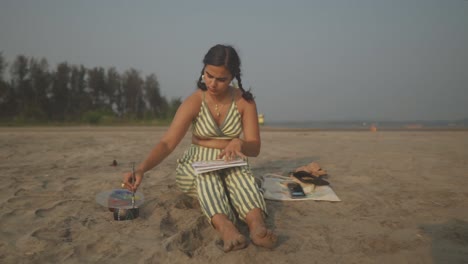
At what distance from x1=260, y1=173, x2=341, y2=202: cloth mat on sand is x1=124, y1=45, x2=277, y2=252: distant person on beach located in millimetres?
691

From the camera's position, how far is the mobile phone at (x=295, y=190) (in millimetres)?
3064

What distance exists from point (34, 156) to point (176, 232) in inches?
170

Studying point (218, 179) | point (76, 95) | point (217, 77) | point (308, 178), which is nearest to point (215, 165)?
point (218, 179)

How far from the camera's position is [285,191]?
322 centimetres

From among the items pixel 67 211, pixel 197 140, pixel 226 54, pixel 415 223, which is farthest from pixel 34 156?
pixel 415 223

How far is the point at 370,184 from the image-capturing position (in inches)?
143

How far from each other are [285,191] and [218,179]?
1131 mm

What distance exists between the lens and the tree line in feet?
71.8

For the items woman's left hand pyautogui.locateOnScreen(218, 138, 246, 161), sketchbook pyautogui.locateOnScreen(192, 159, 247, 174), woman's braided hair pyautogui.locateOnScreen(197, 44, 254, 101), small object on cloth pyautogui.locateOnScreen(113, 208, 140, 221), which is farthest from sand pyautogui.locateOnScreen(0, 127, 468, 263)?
woman's braided hair pyautogui.locateOnScreen(197, 44, 254, 101)

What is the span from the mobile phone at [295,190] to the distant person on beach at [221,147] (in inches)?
30.5

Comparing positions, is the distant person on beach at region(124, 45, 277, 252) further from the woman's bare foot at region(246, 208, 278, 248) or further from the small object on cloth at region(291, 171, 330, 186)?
the small object on cloth at region(291, 171, 330, 186)

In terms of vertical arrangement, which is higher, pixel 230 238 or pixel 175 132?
pixel 175 132

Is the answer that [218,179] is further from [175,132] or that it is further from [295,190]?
[295,190]

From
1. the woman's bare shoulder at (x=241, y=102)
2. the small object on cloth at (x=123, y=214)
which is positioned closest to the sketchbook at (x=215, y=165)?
the woman's bare shoulder at (x=241, y=102)
